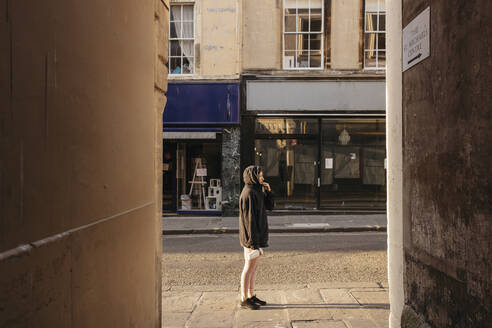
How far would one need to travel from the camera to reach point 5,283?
158 centimetres

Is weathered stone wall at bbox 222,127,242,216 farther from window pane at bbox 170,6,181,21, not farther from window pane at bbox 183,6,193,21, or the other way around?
window pane at bbox 170,6,181,21

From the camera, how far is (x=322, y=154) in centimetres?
1377

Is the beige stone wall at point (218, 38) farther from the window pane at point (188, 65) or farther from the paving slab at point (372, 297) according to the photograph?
the paving slab at point (372, 297)

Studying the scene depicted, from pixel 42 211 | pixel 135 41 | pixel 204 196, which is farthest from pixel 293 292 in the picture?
pixel 204 196

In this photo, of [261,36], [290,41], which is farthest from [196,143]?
[290,41]

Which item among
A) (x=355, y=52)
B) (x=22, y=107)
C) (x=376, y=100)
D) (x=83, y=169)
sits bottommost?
(x=83, y=169)

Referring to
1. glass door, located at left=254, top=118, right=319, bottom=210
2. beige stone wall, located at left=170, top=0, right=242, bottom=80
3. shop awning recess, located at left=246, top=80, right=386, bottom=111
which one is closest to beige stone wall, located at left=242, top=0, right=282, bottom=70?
beige stone wall, located at left=170, top=0, right=242, bottom=80

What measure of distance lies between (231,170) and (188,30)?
16.9 ft

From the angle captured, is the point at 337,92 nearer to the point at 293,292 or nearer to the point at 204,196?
the point at 204,196

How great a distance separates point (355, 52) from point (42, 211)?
530 inches

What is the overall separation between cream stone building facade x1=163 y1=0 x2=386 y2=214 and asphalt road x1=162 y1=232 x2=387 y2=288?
3.71 m

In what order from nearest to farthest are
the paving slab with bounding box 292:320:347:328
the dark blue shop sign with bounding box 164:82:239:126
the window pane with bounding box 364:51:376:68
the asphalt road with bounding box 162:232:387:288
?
the paving slab with bounding box 292:320:347:328 < the asphalt road with bounding box 162:232:387:288 < the dark blue shop sign with bounding box 164:82:239:126 < the window pane with bounding box 364:51:376:68

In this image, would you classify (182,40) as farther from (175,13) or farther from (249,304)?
(249,304)

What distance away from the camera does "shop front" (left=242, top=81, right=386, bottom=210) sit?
45.1 feet
